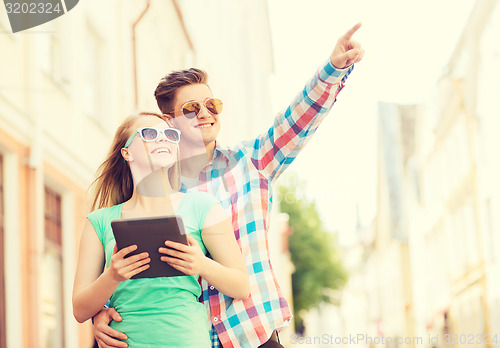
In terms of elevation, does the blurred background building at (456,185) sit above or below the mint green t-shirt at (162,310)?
above

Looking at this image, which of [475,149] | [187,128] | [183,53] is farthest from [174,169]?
[475,149]

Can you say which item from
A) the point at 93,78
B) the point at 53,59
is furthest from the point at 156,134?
the point at 93,78

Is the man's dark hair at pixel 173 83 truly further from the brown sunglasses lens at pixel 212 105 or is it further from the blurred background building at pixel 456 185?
the blurred background building at pixel 456 185

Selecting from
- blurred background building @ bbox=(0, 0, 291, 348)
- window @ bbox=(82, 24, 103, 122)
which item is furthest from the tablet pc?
window @ bbox=(82, 24, 103, 122)

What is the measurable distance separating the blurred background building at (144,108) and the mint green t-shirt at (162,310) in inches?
34.9

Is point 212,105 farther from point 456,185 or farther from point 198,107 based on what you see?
point 456,185

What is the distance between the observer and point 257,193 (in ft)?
5.65

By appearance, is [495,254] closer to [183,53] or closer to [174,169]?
[183,53]

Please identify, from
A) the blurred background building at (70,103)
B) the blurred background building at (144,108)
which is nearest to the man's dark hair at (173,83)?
the blurred background building at (144,108)

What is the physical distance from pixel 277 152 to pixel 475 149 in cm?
552

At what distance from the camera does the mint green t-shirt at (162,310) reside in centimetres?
142

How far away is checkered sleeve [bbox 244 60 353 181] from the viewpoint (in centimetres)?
172

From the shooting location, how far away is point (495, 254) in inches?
223

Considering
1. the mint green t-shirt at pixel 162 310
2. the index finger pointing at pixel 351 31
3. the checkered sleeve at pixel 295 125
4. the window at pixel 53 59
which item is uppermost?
the window at pixel 53 59
